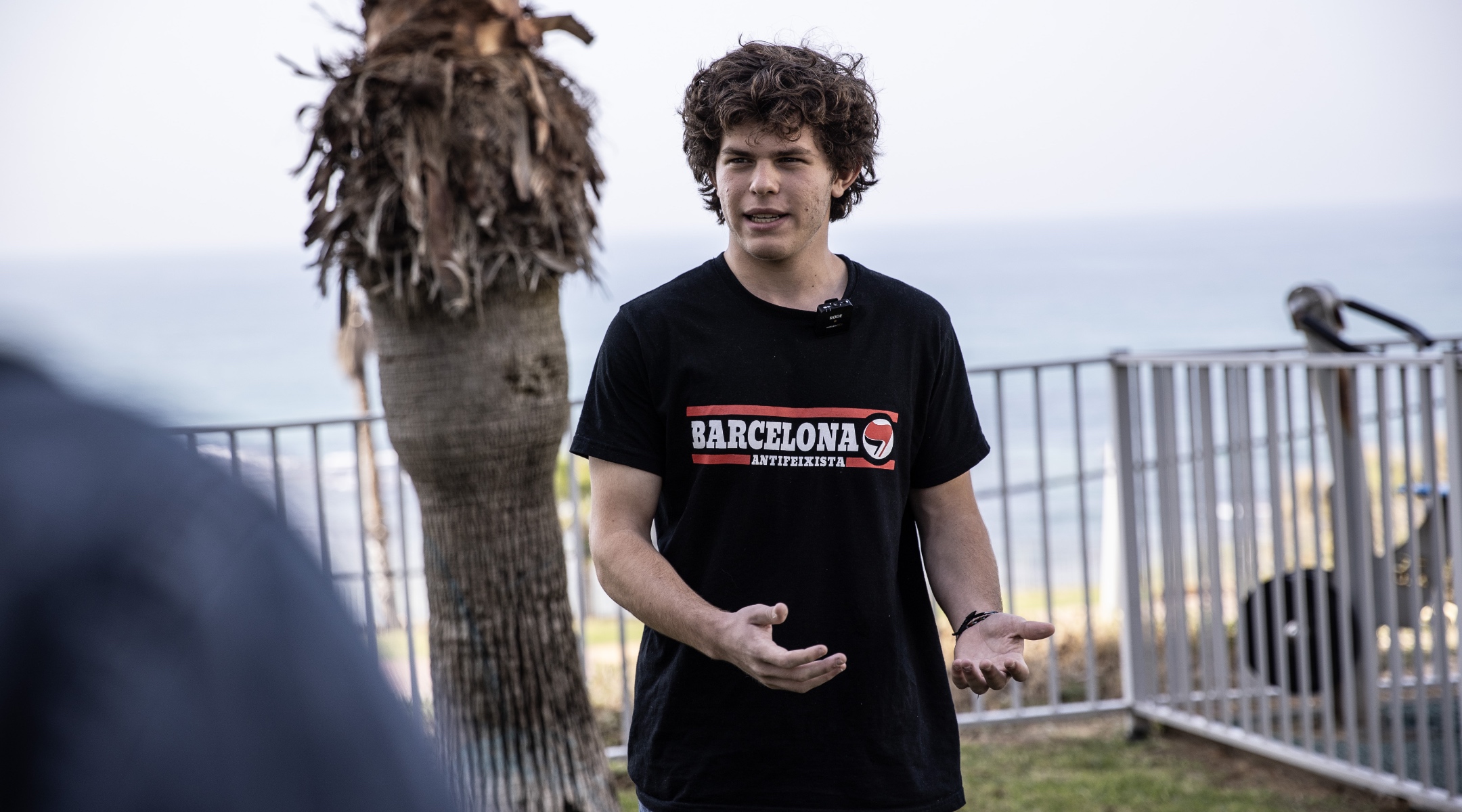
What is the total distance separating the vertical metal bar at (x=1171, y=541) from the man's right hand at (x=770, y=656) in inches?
161

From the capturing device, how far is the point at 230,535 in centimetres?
53

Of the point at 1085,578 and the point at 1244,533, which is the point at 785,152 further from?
the point at 1085,578

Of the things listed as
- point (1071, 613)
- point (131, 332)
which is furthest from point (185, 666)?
point (131, 332)

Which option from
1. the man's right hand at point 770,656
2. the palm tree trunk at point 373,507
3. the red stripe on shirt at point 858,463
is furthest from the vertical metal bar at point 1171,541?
the man's right hand at point 770,656

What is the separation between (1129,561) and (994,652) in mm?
4033

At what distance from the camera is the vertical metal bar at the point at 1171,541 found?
5500mm

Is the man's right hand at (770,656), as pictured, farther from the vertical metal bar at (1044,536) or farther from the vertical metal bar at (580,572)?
the vertical metal bar at (1044,536)

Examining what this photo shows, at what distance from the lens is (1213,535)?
527cm

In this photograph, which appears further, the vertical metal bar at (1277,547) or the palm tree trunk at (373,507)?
the palm tree trunk at (373,507)

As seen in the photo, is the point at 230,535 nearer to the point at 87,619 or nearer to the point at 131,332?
the point at 87,619

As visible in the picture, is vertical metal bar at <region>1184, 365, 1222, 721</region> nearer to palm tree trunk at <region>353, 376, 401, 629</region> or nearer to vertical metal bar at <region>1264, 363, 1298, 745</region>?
vertical metal bar at <region>1264, 363, 1298, 745</region>

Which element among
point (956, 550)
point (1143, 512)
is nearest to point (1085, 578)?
point (1143, 512)

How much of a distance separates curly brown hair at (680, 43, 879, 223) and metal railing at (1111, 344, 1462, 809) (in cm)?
285

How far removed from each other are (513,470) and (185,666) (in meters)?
4.30
